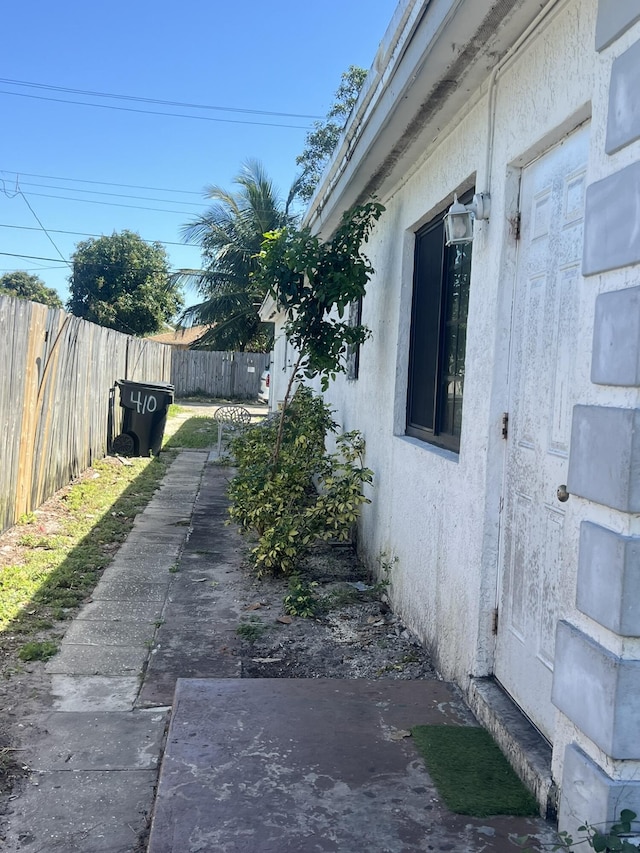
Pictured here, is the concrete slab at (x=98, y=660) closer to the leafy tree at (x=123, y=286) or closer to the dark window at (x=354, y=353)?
the dark window at (x=354, y=353)

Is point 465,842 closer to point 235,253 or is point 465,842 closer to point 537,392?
point 537,392

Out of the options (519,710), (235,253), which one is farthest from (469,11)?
(235,253)

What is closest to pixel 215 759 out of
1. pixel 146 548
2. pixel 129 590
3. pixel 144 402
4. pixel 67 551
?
pixel 129 590

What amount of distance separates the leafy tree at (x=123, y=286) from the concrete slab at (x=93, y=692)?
3300 cm

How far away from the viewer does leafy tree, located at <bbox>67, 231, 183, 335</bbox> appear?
35.9m

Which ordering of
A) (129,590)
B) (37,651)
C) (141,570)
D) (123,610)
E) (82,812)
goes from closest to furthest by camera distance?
(82,812), (37,651), (123,610), (129,590), (141,570)

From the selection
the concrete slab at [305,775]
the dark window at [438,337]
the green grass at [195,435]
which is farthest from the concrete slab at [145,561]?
the green grass at [195,435]

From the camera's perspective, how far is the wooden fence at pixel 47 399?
6.56 m

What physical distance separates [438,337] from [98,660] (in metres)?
2.73

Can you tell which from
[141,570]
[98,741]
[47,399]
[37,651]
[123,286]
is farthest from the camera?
[123,286]

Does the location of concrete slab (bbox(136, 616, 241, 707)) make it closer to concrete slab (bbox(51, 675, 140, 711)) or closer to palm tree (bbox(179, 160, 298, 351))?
concrete slab (bbox(51, 675, 140, 711))

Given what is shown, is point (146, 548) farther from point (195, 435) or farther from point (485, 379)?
point (195, 435)

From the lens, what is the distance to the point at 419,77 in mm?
3535

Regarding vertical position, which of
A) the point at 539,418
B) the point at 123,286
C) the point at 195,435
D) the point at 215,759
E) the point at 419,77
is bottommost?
the point at 215,759
